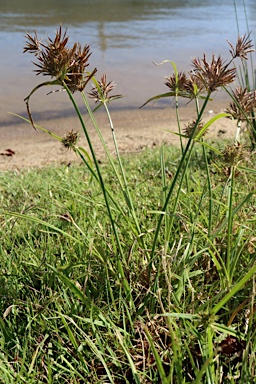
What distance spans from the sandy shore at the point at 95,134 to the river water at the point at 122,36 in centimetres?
33

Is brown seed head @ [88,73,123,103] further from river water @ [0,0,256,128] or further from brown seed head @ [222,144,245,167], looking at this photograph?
river water @ [0,0,256,128]

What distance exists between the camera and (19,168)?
5020 millimetres

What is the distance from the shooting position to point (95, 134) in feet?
21.6

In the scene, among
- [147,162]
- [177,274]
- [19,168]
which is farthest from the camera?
[19,168]

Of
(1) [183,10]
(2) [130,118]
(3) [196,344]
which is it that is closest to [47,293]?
(3) [196,344]

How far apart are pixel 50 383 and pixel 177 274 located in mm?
594

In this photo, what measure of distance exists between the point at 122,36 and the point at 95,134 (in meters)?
5.63

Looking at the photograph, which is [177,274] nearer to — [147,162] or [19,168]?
[147,162]

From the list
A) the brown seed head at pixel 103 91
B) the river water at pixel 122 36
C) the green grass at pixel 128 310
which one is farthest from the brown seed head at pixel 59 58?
the river water at pixel 122 36

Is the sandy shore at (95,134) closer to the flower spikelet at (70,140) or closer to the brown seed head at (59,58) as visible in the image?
the flower spikelet at (70,140)

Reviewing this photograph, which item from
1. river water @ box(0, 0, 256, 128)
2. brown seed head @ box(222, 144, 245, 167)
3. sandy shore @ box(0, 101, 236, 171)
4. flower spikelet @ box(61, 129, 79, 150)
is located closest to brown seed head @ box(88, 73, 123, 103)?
flower spikelet @ box(61, 129, 79, 150)

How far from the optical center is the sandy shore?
17.9 feet

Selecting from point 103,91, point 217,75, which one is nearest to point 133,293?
point 103,91

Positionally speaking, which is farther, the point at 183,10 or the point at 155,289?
the point at 183,10
